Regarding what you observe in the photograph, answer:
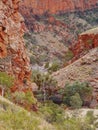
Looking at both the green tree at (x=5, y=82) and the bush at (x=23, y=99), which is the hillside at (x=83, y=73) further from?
the green tree at (x=5, y=82)

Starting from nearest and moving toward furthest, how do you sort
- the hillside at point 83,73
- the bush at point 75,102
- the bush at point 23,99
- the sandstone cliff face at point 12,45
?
the bush at point 23,99 < the sandstone cliff face at point 12,45 < the bush at point 75,102 < the hillside at point 83,73

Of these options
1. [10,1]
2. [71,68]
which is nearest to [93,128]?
[10,1]

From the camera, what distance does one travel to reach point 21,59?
48969 mm

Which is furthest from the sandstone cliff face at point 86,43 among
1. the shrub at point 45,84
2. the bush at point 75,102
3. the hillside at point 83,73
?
the bush at point 75,102

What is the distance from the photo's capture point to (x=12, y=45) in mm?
47875

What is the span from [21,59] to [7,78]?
319 inches

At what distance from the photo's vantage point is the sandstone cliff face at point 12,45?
46.3 metres

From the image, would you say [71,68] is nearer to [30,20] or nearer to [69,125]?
[69,125]

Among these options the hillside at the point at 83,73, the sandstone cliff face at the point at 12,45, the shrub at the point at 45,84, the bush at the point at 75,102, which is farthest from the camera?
the hillside at the point at 83,73

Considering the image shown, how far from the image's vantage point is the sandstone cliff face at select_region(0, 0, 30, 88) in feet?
152

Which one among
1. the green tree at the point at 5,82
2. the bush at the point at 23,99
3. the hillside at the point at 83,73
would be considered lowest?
the hillside at the point at 83,73

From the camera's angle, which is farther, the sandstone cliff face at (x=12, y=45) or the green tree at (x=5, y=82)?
the sandstone cliff face at (x=12, y=45)

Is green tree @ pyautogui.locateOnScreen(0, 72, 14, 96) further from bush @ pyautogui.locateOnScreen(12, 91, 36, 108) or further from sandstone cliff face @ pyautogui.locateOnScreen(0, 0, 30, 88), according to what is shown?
sandstone cliff face @ pyautogui.locateOnScreen(0, 0, 30, 88)

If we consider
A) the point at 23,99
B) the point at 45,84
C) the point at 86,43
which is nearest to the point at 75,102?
the point at 45,84
